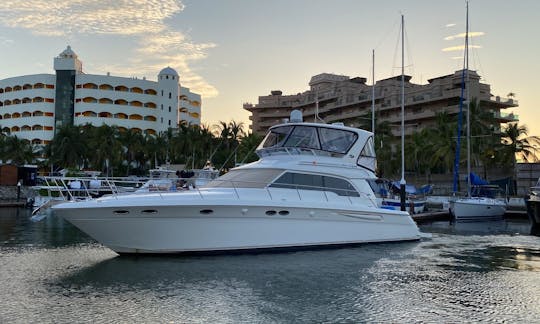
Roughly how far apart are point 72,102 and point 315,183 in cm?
7387

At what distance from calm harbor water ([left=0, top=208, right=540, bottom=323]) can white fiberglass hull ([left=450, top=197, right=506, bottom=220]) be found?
42.6 ft

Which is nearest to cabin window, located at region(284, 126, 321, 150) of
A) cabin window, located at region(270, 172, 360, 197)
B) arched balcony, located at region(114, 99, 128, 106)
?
cabin window, located at region(270, 172, 360, 197)

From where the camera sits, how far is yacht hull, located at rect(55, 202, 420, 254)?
1198 cm

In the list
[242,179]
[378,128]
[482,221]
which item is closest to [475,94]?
[378,128]

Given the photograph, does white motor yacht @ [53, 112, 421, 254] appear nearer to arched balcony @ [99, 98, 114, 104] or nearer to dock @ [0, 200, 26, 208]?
dock @ [0, 200, 26, 208]

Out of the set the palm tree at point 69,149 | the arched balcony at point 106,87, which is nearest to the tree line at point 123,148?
the palm tree at point 69,149

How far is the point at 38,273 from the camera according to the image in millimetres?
11000

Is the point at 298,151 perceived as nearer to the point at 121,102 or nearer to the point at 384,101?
the point at 384,101

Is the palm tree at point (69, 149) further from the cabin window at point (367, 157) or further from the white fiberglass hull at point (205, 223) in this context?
the white fiberglass hull at point (205, 223)

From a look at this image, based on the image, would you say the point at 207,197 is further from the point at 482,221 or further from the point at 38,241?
the point at 482,221

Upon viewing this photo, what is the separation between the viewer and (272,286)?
1010 cm

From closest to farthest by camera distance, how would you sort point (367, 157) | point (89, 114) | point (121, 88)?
point (367, 157) → point (89, 114) → point (121, 88)

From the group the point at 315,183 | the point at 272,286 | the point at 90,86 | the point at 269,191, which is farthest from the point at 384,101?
the point at 272,286

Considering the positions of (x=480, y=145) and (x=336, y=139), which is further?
(x=480, y=145)
